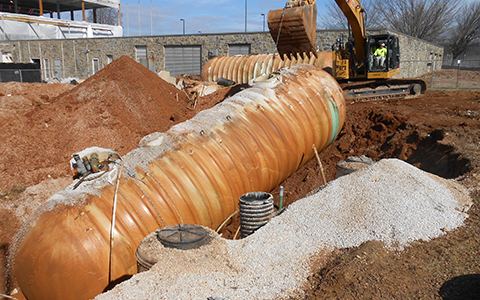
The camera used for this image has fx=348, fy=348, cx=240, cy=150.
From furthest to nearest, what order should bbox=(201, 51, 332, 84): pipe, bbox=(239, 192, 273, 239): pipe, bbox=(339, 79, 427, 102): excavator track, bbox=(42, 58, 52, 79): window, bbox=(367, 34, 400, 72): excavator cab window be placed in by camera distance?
bbox=(42, 58, 52, 79): window → bbox=(201, 51, 332, 84): pipe → bbox=(339, 79, 427, 102): excavator track → bbox=(367, 34, 400, 72): excavator cab window → bbox=(239, 192, 273, 239): pipe

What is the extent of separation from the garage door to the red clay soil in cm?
1184

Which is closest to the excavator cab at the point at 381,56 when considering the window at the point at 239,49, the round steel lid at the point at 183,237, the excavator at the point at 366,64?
the excavator at the point at 366,64

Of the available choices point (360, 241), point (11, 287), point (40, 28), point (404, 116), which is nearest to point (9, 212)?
point (11, 287)

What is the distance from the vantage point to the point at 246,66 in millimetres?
18906

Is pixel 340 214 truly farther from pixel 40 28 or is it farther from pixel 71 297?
pixel 40 28

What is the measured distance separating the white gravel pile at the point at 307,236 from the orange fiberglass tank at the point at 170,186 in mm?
806

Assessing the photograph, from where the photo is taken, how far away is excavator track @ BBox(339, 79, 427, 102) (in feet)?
44.8

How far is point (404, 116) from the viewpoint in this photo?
1020 cm

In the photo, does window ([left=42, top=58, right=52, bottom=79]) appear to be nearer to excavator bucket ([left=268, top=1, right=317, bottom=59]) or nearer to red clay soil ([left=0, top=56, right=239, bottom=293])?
red clay soil ([left=0, top=56, right=239, bottom=293])

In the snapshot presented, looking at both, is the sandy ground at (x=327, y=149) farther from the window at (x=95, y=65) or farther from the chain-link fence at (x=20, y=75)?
the window at (x=95, y=65)

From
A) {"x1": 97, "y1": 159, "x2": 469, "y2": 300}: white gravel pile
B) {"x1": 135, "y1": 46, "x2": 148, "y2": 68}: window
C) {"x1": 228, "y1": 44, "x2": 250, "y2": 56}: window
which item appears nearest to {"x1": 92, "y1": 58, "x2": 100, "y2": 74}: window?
{"x1": 135, "y1": 46, "x2": 148, "y2": 68}: window

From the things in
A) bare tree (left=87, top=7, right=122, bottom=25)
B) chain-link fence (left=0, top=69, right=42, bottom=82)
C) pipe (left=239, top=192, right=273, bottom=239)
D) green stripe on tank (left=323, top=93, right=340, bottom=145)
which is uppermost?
bare tree (left=87, top=7, right=122, bottom=25)

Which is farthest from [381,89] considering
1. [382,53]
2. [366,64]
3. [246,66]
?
[246,66]

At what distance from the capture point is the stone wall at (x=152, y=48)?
2251 cm
